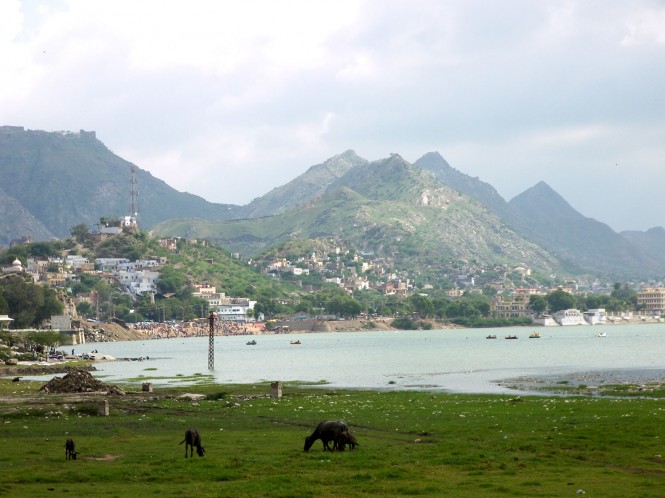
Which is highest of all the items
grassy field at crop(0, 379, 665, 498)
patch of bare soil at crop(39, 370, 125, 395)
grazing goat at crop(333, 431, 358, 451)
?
patch of bare soil at crop(39, 370, 125, 395)

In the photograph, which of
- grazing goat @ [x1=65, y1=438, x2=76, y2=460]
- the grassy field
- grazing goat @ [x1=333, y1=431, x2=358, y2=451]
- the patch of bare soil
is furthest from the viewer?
the patch of bare soil

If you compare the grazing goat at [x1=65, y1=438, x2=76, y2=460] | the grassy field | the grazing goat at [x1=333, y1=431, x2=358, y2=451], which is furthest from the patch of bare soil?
the grazing goat at [x1=333, y1=431, x2=358, y2=451]

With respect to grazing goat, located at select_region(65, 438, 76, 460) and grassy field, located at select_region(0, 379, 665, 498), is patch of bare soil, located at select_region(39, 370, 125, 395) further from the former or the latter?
grazing goat, located at select_region(65, 438, 76, 460)

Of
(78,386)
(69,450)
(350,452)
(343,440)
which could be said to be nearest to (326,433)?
(343,440)

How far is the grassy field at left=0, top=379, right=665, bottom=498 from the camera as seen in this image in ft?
85.8

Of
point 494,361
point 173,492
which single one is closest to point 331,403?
point 173,492

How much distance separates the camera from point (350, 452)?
31.7 metres

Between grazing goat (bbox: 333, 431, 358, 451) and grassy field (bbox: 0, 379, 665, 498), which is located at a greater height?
grazing goat (bbox: 333, 431, 358, 451)

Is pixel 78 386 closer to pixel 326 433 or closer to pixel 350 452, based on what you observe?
pixel 326 433

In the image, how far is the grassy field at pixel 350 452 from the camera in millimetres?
26141

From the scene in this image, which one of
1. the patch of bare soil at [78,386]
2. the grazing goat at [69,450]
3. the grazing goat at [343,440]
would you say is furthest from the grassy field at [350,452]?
the patch of bare soil at [78,386]

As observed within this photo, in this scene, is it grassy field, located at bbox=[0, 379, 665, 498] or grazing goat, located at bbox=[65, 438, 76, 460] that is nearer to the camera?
grassy field, located at bbox=[0, 379, 665, 498]

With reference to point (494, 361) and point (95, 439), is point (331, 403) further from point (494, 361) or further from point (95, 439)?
point (494, 361)

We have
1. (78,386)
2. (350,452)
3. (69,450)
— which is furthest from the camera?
(78,386)
